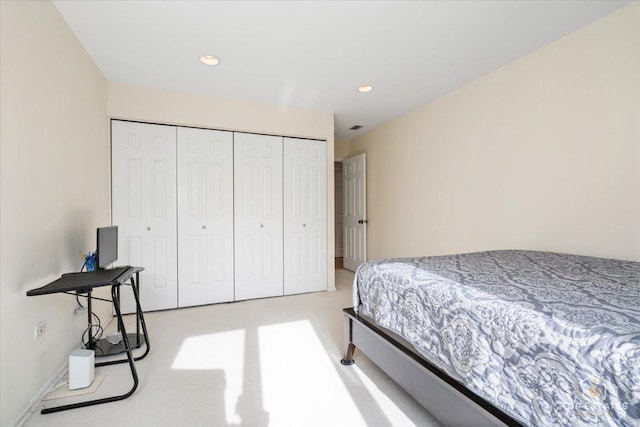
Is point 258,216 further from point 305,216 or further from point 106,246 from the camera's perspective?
point 106,246

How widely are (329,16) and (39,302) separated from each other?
2645 mm

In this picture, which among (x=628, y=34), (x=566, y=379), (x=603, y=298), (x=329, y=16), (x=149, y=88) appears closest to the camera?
(x=566, y=379)

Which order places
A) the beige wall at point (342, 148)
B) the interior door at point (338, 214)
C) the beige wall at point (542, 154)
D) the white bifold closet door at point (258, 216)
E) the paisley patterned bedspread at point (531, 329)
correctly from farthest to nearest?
the interior door at point (338, 214)
the beige wall at point (342, 148)
the white bifold closet door at point (258, 216)
the beige wall at point (542, 154)
the paisley patterned bedspread at point (531, 329)

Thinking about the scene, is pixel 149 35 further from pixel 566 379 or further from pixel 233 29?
pixel 566 379

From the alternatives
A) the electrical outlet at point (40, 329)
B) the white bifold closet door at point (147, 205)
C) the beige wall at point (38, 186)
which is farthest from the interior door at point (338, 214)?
the electrical outlet at point (40, 329)

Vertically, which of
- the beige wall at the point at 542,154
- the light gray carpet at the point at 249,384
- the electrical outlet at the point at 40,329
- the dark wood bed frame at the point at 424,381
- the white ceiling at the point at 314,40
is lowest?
the light gray carpet at the point at 249,384

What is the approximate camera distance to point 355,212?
5281mm

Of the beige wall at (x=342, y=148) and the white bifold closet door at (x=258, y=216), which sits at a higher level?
the beige wall at (x=342, y=148)

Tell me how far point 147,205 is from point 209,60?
1.69 m

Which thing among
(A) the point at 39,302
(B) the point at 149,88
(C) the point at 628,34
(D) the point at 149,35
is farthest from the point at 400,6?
(A) the point at 39,302

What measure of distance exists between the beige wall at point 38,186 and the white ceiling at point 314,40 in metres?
0.39

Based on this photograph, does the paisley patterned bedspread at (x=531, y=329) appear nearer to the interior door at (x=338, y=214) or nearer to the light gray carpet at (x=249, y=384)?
the light gray carpet at (x=249, y=384)

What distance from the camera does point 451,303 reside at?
1.28m

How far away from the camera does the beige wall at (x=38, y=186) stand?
149 centimetres
